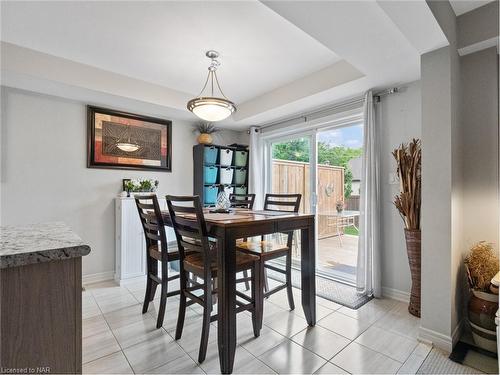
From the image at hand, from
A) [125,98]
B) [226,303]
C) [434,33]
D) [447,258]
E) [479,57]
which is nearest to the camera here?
[226,303]

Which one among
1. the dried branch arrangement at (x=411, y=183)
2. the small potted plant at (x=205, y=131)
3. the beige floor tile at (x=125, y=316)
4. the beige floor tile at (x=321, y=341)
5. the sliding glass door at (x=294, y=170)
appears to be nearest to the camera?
the beige floor tile at (x=321, y=341)

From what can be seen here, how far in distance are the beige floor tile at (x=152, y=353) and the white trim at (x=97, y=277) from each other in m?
1.69

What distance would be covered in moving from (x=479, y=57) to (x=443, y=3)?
63 centimetres

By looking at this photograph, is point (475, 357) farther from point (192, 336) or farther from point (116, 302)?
point (116, 302)

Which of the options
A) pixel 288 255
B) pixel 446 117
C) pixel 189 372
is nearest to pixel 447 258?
pixel 446 117

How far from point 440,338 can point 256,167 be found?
119 inches

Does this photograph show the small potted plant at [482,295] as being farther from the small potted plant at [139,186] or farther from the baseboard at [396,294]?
the small potted plant at [139,186]

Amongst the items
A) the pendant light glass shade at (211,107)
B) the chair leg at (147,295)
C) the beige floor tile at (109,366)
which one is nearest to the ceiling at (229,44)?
the pendant light glass shade at (211,107)

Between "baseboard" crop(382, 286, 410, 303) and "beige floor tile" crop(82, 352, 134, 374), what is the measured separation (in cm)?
251

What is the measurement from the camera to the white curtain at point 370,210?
2.74 m

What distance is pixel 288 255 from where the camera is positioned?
94.7 inches

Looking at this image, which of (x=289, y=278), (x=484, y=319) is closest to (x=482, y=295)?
(x=484, y=319)

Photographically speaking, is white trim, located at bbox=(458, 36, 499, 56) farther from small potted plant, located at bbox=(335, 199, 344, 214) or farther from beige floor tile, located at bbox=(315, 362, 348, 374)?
beige floor tile, located at bbox=(315, 362, 348, 374)

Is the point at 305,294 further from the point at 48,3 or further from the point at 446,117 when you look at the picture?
the point at 48,3
